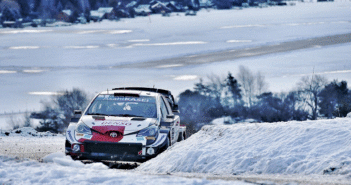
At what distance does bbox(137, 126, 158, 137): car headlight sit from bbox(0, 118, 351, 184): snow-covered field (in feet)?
1.53

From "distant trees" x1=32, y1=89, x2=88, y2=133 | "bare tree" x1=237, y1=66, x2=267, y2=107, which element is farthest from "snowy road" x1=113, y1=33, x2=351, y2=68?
"distant trees" x1=32, y1=89, x2=88, y2=133

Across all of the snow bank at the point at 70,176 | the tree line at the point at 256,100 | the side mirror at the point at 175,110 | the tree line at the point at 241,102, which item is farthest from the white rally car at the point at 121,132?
the tree line at the point at 241,102

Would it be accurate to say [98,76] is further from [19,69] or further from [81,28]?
[81,28]

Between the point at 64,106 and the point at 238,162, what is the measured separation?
53284 mm

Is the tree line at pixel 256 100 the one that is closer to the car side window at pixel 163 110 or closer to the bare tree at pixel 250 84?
the bare tree at pixel 250 84

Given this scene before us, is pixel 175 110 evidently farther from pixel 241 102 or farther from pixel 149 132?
pixel 241 102

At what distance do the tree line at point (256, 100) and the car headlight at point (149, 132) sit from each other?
40.8 metres

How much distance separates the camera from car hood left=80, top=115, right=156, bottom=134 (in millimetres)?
9680

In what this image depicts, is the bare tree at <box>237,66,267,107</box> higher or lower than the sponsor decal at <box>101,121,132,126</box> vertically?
lower

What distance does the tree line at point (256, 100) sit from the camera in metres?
56.3

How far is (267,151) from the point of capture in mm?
8250

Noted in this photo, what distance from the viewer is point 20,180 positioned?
689cm

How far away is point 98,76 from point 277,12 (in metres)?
72.4

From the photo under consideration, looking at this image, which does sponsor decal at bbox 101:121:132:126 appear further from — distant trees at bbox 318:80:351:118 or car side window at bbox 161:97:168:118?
distant trees at bbox 318:80:351:118
